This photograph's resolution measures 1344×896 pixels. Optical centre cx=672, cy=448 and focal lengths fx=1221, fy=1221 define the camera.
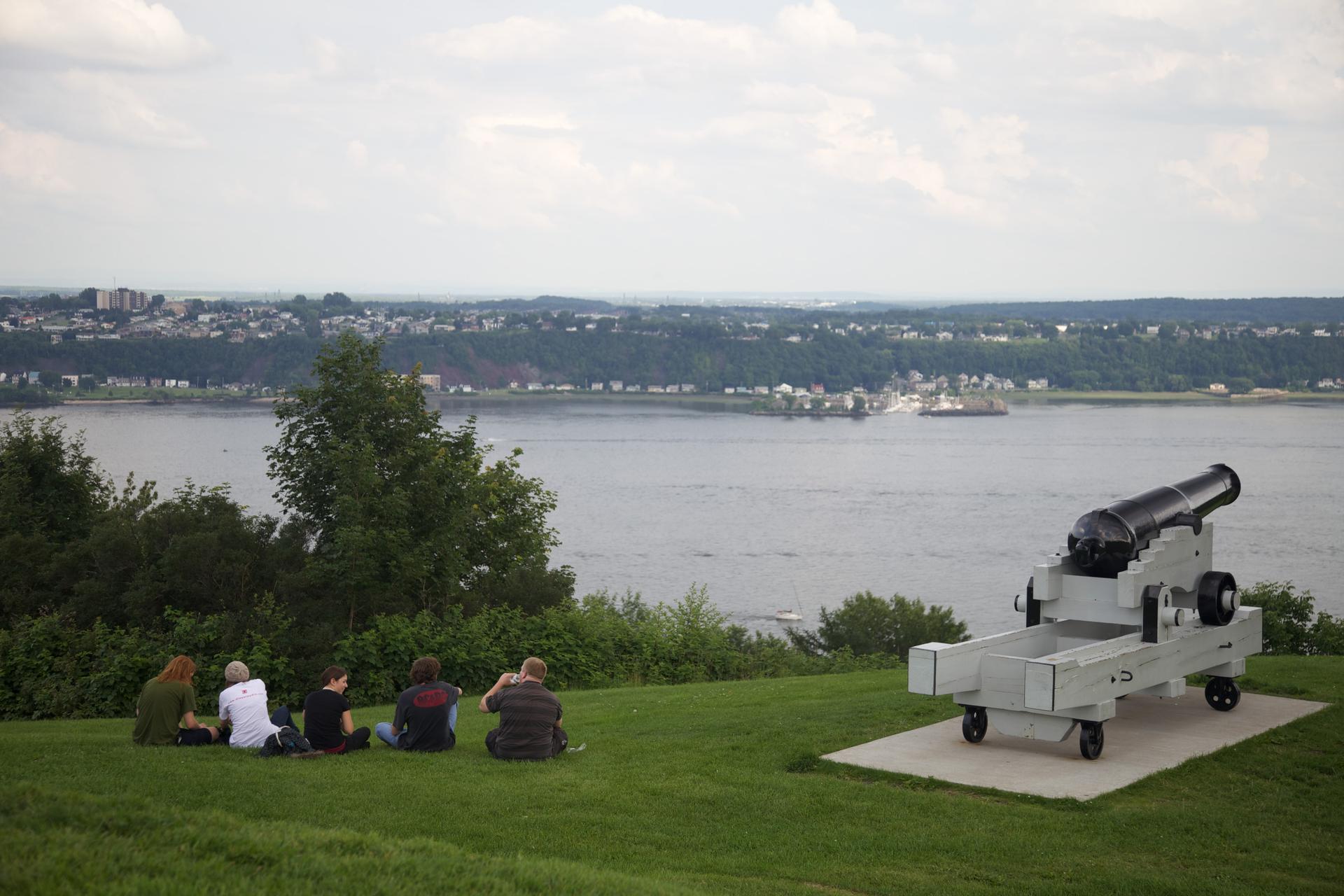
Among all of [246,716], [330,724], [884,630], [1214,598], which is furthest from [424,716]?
[884,630]

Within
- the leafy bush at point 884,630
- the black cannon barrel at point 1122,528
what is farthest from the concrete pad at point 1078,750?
the leafy bush at point 884,630

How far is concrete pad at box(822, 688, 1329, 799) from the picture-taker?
24.3ft

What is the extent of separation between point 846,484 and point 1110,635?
78658mm

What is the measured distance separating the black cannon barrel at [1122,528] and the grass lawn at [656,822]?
1.50 m

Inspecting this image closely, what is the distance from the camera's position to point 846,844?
20.0ft

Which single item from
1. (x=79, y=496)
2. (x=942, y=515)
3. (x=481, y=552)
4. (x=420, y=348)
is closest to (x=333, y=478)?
(x=481, y=552)

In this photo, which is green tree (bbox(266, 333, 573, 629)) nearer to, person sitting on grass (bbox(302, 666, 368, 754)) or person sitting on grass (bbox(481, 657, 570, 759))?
person sitting on grass (bbox(302, 666, 368, 754))

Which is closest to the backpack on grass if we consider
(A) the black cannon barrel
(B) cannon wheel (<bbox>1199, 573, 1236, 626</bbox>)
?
(A) the black cannon barrel

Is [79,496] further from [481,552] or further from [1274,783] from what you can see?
[1274,783]

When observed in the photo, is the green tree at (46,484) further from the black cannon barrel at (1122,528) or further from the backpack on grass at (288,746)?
the black cannon barrel at (1122,528)

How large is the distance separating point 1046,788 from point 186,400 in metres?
A: 143

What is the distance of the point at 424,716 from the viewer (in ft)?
26.7

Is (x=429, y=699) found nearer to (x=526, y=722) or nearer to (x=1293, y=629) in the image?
(x=526, y=722)

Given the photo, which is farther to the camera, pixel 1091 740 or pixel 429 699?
pixel 429 699
